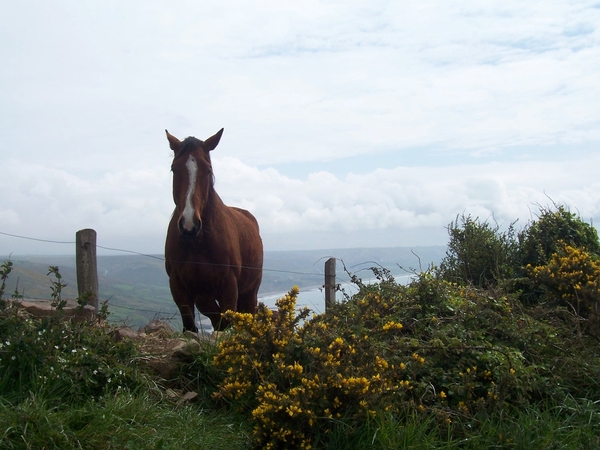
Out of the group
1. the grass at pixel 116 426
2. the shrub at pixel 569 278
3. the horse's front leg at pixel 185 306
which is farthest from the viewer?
the horse's front leg at pixel 185 306

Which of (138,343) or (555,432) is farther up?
(138,343)

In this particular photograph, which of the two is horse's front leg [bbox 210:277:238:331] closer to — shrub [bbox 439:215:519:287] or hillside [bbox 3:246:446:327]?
hillside [bbox 3:246:446:327]

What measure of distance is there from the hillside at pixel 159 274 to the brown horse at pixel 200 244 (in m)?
0.29

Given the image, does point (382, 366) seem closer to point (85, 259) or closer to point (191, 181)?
point (191, 181)

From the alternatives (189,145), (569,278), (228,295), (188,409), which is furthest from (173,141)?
(569,278)

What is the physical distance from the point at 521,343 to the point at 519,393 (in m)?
0.77

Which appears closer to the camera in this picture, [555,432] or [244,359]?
[555,432]

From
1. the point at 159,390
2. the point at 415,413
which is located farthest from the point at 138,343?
the point at 415,413

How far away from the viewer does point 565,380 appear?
471cm

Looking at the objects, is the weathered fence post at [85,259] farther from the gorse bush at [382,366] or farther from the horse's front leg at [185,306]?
the gorse bush at [382,366]

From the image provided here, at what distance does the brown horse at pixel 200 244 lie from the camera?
661 cm

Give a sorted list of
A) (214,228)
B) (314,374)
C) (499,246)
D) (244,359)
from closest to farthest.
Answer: (314,374), (244,359), (214,228), (499,246)

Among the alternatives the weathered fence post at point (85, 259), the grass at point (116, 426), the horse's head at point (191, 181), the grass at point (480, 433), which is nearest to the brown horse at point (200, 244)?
the horse's head at point (191, 181)

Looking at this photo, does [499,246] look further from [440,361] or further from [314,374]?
[314,374]
